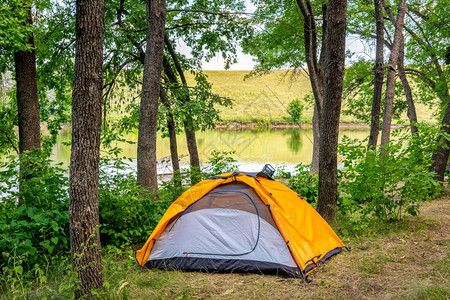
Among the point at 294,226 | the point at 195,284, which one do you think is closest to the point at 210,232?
the point at 195,284

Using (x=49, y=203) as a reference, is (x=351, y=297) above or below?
below

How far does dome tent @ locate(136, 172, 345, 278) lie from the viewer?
453 cm

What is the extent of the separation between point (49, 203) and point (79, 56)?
256 centimetres

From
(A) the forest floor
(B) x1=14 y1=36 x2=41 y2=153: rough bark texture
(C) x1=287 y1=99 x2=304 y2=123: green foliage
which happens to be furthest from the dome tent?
(B) x1=14 y1=36 x2=41 y2=153: rough bark texture

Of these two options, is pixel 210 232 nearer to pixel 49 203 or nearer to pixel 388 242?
pixel 49 203

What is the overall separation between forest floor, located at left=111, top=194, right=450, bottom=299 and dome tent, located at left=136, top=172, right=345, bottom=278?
157mm

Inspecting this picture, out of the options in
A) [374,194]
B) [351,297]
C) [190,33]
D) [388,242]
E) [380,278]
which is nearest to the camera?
[351,297]

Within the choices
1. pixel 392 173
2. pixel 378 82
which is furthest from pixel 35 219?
pixel 378 82

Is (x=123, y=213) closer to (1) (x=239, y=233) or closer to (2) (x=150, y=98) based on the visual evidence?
(1) (x=239, y=233)

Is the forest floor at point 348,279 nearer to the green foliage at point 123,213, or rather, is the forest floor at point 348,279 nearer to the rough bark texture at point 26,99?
the green foliage at point 123,213

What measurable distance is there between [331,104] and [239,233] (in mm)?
2781

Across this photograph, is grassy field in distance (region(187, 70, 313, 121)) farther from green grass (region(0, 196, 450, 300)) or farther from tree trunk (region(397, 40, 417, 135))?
green grass (region(0, 196, 450, 300))

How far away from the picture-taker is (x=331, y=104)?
6.05 meters

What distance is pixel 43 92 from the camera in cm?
998
